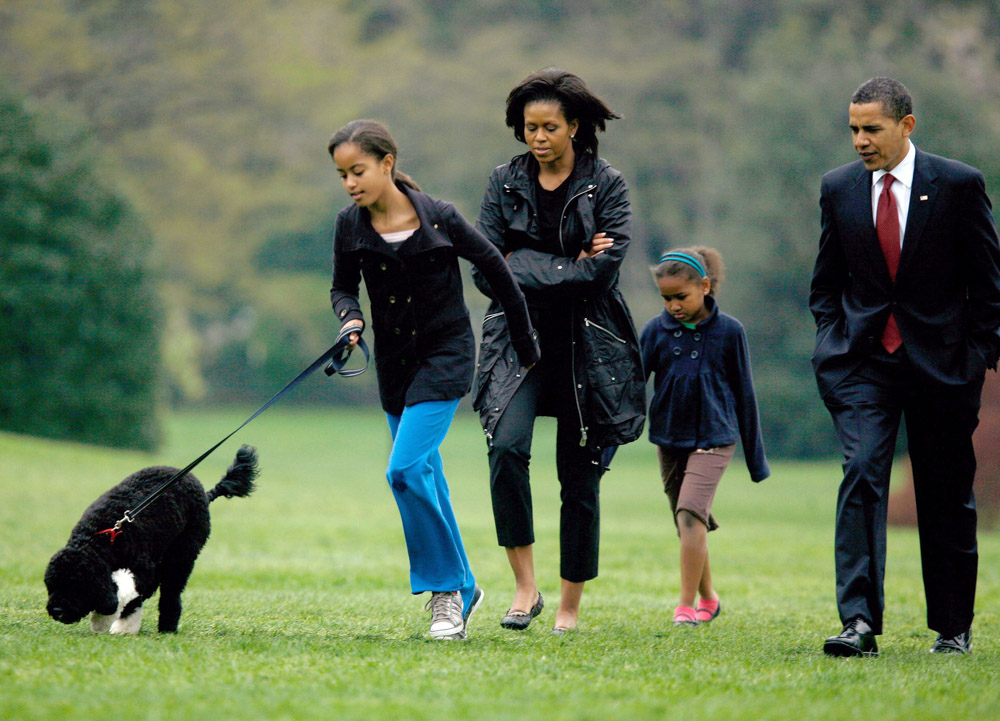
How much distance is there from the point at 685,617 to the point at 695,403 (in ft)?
3.89

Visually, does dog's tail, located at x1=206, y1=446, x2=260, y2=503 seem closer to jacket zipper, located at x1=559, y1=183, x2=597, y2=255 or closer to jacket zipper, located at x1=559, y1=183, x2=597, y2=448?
jacket zipper, located at x1=559, y1=183, x2=597, y2=448

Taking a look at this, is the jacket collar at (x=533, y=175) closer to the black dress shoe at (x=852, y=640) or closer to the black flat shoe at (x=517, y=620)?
the black flat shoe at (x=517, y=620)

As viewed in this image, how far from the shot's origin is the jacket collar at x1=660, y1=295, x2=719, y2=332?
274 inches

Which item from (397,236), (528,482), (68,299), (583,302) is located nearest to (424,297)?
(397,236)

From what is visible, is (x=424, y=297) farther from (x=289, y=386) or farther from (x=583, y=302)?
(x=583, y=302)

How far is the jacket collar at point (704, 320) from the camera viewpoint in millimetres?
6961

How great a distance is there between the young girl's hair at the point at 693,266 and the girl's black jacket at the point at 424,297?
1459 millimetres

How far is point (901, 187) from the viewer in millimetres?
5375

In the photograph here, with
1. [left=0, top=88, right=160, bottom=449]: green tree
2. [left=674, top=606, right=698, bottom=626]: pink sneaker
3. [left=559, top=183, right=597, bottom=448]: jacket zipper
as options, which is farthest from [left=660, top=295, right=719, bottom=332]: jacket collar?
[left=0, top=88, right=160, bottom=449]: green tree

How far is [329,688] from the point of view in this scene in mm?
4160

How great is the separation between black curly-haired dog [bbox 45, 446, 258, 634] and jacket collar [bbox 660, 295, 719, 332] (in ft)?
8.60

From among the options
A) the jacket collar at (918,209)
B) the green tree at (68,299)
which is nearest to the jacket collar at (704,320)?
the jacket collar at (918,209)

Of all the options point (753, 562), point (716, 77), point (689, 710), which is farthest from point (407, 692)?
point (716, 77)

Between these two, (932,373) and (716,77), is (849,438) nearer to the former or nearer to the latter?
(932,373)
